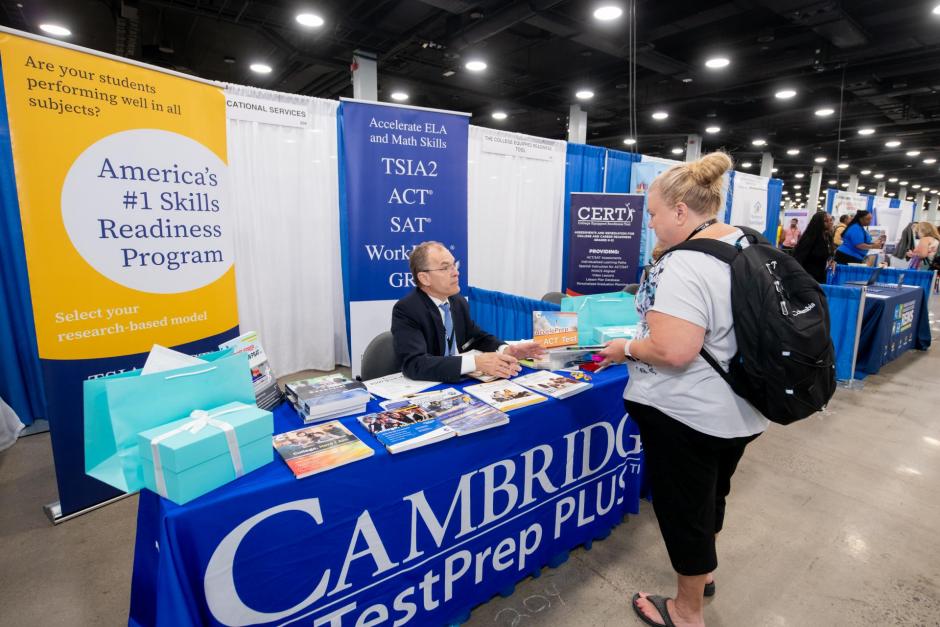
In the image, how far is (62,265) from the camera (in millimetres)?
1965

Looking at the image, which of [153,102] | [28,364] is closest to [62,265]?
[153,102]

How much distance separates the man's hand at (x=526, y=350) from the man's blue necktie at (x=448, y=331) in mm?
272

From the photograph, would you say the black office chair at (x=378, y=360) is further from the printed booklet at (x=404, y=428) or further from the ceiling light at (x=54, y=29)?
the ceiling light at (x=54, y=29)

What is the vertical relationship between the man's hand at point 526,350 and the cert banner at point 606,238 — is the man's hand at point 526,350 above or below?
below

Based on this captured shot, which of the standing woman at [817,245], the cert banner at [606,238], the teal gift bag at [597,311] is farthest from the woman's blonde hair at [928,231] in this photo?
the teal gift bag at [597,311]

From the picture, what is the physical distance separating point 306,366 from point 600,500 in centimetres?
318

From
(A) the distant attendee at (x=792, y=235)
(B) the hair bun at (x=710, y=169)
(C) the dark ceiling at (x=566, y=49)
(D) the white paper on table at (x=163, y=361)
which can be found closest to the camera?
(D) the white paper on table at (x=163, y=361)

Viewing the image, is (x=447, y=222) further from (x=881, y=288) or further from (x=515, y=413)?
(x=881, y=288)

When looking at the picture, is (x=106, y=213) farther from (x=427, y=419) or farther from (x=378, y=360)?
(x=427, y=419)

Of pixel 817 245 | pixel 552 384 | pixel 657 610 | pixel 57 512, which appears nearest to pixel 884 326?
pixel 817 245

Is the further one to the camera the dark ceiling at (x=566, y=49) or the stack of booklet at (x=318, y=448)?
the dark ceiling at (x=566, y=49)

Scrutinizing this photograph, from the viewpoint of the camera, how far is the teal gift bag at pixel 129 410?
1.02 meters

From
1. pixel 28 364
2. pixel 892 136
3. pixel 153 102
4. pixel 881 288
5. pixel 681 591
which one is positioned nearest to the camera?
pixel 681 591

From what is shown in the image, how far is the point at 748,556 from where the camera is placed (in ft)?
6.69
